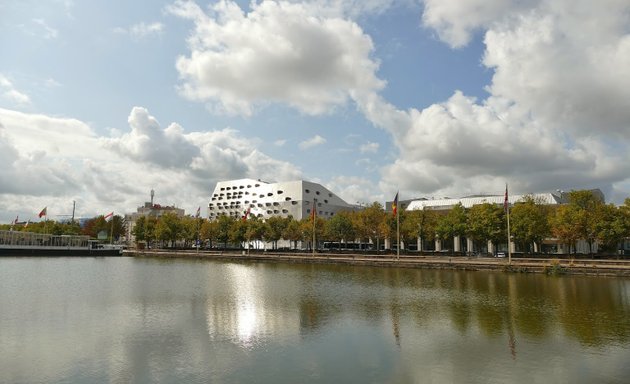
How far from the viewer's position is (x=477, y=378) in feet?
59.9

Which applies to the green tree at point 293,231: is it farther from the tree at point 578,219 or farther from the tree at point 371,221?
the tree at point 578,219

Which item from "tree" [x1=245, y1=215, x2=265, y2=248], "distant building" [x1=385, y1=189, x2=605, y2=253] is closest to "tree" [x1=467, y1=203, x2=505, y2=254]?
"distant building" [x1=385, y1=189, x2=605, y2=253]

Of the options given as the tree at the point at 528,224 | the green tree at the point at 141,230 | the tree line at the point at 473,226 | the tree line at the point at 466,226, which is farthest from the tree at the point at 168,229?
the tree at the point at 528,224

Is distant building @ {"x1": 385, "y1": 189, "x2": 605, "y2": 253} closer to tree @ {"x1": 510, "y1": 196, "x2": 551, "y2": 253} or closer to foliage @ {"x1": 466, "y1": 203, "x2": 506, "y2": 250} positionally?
foliage @ {"x1": 466, "y1": 203, "x2": 506, "y2": 250}


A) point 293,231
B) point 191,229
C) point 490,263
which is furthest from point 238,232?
point 490,263

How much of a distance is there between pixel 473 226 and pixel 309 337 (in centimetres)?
8072

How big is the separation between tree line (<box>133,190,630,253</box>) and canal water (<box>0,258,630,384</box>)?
4416cm

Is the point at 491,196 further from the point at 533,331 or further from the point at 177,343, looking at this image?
the point at 177,343

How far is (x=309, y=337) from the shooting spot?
25.2 meters

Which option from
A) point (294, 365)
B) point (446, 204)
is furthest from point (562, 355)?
point (446, 204)

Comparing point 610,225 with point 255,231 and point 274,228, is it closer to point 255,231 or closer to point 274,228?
point 274,228

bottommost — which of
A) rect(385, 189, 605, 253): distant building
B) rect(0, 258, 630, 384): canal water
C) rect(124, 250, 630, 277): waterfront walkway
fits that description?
rect(0, 258, 630, 384): canal water

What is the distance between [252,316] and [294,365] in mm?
12242

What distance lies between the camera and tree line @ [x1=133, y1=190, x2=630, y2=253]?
271 feet
